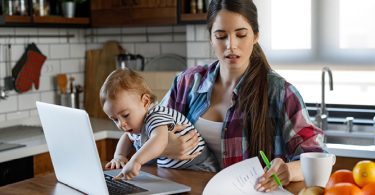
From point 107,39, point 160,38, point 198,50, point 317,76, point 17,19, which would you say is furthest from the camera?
point 107,39

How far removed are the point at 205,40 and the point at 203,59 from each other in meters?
0.12

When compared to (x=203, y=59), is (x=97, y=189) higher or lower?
lower

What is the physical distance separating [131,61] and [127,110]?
78.5 inches

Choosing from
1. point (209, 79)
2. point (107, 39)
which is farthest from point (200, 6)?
point (209, 79)

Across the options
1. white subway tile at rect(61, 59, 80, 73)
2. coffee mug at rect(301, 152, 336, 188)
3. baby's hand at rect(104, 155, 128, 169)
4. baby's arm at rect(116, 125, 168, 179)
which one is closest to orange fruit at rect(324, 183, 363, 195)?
coffee mug at rect(301, 152, 336, 188)

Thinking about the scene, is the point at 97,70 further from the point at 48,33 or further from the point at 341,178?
the point at 341,178

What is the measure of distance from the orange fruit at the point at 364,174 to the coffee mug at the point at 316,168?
0.17m

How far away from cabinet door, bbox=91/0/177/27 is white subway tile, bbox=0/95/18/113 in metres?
0.76

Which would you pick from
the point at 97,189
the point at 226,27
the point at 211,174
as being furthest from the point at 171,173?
the point at 226,27

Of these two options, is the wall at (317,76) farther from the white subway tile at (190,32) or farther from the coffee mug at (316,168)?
the coffee mug at (316,168)

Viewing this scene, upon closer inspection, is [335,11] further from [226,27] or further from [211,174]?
[211,174]

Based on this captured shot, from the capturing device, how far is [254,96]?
6.35ft

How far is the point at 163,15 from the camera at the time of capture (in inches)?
137

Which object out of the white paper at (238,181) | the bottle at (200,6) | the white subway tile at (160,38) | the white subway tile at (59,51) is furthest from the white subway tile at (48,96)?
the white paper at (238,181)
